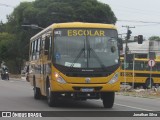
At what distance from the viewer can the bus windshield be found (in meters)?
19.1

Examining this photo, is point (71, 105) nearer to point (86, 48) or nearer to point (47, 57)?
point (47, 57)

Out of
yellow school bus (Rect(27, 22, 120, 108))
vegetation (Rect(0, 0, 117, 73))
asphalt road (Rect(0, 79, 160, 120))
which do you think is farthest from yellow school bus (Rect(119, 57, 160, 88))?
yellow school bus (Rect(27, 22, 120, 108))

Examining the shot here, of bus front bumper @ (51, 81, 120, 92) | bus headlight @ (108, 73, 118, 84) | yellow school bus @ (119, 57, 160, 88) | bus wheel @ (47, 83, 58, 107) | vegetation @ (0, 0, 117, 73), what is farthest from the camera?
vegetation @ (0, 0, 117, 73)

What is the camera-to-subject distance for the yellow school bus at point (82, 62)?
18.8 m

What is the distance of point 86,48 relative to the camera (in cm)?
1930

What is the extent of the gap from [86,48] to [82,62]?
0.59 m

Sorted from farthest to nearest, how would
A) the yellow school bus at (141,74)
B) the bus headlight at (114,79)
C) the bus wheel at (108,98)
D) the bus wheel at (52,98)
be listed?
1. the yellow school bus at (141,74)
2. the bus wheel at (108,98)
3. the bus wheel at (52,98)
4. the bus headlight at (114,79)

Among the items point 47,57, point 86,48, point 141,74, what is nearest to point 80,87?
point 86,48

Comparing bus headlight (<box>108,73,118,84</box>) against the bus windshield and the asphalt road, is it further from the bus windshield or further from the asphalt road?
the asphalt road

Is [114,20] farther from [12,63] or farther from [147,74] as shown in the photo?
[147,74]

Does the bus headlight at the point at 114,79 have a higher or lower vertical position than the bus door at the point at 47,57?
lower

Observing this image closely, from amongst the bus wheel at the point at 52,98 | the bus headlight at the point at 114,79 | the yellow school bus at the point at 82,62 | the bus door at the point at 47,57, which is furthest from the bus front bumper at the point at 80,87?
the bus door at the point at 47,57

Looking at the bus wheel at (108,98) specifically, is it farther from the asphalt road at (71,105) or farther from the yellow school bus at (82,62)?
the asphalt road at (71,105)

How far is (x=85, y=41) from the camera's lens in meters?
19.4
